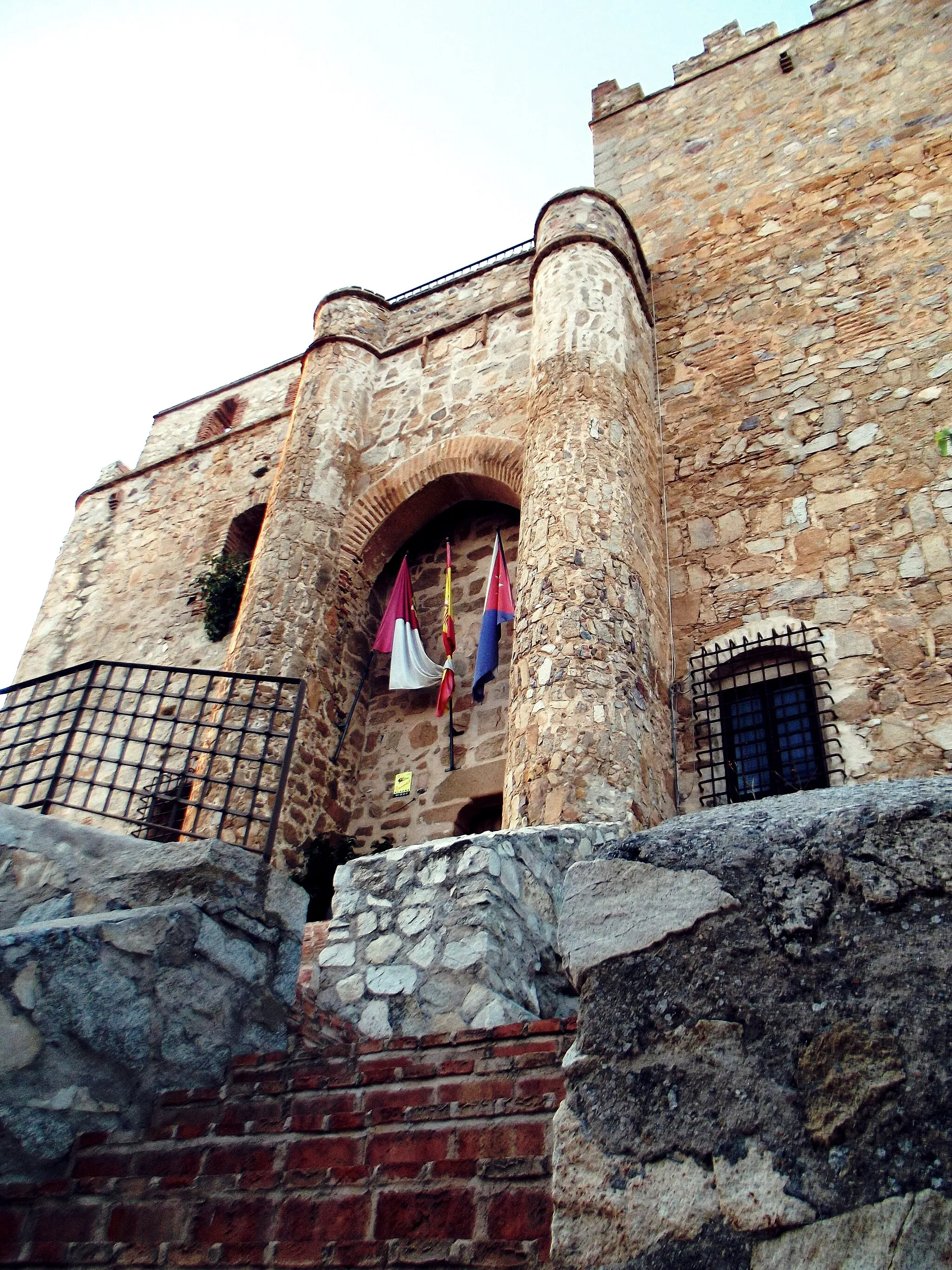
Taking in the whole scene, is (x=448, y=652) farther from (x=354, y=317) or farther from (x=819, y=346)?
(x=354, y=317)

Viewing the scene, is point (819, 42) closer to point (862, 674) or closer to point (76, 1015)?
point (862, 674)

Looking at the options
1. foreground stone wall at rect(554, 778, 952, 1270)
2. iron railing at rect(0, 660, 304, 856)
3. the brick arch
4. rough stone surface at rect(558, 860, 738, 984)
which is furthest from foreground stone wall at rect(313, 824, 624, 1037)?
the brick arch

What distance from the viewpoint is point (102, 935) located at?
10.7 feet

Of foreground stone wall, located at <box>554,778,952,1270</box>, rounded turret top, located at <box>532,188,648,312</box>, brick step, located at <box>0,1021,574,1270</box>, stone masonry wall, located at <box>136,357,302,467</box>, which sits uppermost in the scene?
stone masonry wall, located at <box>136,357,302,467</box>

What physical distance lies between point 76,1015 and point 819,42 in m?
11.9

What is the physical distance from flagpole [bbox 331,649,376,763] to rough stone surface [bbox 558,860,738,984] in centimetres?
580

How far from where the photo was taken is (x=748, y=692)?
24.2 ft

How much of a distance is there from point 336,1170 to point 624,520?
5.27 meters

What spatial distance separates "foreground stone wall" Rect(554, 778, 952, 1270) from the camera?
1.71 meters

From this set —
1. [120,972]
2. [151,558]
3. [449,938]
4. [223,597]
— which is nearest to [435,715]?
[223,597]

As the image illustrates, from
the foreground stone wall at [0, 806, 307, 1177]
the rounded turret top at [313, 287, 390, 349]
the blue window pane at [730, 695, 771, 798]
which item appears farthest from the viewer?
the rounded turret top at [313, 287, 390, 349]

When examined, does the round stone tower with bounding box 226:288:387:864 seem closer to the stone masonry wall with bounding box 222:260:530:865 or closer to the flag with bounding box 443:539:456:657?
the stone masonry wall with bounding box 222:260:530:865

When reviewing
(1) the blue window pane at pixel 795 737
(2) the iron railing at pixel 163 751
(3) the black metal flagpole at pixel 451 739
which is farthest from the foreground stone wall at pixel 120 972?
(3) the black metal flagpole at pixel 451 739

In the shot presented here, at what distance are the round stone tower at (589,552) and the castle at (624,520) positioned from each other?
0.09 ft
